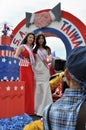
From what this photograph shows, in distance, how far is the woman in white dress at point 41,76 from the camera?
4.98m

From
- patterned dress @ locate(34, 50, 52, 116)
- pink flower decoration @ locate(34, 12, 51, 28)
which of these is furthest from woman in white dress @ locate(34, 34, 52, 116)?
pink flower decoration @ locate(34, 12, 51, 28)

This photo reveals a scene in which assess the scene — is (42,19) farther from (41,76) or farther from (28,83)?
(28,83)

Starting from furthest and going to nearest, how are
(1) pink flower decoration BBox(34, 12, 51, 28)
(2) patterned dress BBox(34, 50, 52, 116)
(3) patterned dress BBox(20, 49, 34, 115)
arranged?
(1) pink flower decoration BBox(34, 12, 51, 28) → (2) patterned dress BBox(34, 50, 52, 116) → (3) patterned dress BBox(20, 49, 34, 115)

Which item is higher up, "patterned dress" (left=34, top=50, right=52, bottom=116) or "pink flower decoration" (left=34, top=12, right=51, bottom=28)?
"pink flower decoration" (left=34, top=12, right=51, bottom=28)

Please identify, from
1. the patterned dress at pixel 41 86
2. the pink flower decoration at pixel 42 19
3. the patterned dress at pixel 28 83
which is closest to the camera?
the patterned dress at pixel 28 83

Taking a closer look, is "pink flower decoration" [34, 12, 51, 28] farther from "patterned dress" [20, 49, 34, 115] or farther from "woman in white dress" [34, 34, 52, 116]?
"patterned dress" [20, 49, 34, 115]

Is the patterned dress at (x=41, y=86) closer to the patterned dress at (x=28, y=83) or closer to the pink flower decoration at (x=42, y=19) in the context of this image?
the patterned dress at (x=28, y=83)

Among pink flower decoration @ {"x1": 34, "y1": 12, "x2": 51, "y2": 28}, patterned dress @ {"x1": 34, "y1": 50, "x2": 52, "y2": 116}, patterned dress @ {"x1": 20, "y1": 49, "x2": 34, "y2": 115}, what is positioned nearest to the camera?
patterned dress @ {"x1": 20, "y1": 49, "x2": 34, "y2": 115}

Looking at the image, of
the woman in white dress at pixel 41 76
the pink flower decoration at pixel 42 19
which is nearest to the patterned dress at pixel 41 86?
the woman in white dress at pixel 41 76

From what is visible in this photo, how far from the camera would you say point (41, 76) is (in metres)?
5.04

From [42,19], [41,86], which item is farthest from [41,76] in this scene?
[42,19]

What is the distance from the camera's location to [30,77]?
4.97 metres

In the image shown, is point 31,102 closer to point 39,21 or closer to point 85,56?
point 85,56

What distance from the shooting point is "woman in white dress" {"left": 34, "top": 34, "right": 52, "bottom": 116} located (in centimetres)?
498
